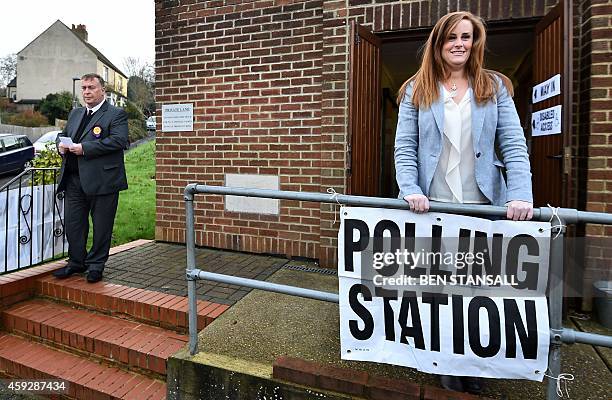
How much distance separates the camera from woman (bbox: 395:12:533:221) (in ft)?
6.51

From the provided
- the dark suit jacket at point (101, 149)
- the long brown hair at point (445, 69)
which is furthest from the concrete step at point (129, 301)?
the long brown hair at point (445, 69)

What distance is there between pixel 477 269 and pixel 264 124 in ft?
10.1

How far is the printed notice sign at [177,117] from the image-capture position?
4.86m

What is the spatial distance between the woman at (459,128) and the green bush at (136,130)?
2488cm

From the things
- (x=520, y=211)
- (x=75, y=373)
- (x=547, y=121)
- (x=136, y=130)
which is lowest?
(x=75, y=373)

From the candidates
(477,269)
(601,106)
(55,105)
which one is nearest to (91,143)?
(477,269)

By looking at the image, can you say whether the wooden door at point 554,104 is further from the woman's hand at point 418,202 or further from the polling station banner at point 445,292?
the woman's hand at point 418,202

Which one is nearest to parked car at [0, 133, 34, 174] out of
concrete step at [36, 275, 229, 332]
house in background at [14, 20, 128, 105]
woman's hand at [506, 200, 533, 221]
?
concrete step at [36, 275, 229, 332]

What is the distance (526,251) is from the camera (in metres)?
1.81

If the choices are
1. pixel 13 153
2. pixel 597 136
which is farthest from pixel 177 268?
pixel 13 153

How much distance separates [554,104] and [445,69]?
142 centimetres

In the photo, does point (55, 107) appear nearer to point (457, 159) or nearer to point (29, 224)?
point (29, 224)

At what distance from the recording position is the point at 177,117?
4922 mm

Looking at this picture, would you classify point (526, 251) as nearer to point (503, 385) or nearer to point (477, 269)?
point (477, 269)
